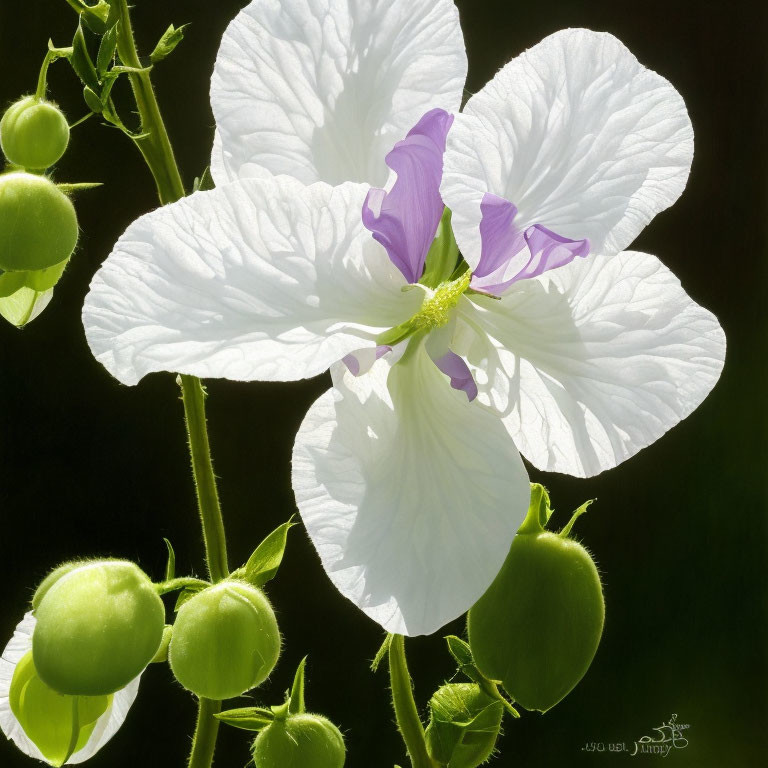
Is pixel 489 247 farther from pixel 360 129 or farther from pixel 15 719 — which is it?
pixel 15 719

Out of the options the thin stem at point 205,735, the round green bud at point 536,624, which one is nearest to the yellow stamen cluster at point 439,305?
the round green bud at point 536,624

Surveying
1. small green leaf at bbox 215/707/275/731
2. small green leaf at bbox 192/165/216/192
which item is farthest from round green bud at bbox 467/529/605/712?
small green leaf at bbox 192/165/216/192

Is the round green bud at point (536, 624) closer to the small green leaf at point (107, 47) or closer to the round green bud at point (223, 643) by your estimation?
the round green bud at point (223, 643)

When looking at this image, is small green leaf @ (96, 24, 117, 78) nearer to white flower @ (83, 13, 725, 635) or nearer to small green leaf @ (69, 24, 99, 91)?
small green leaf @ (69, 24, 99, 91)

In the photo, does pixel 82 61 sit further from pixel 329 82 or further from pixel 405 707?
pixel 405 707

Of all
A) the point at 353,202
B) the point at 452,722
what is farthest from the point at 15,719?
the point at 353,202

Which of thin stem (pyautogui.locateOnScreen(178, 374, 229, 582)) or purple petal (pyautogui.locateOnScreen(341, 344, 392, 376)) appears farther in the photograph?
thin stem (pyautogui.locateOnScreen(178, 374, 229, 582))
